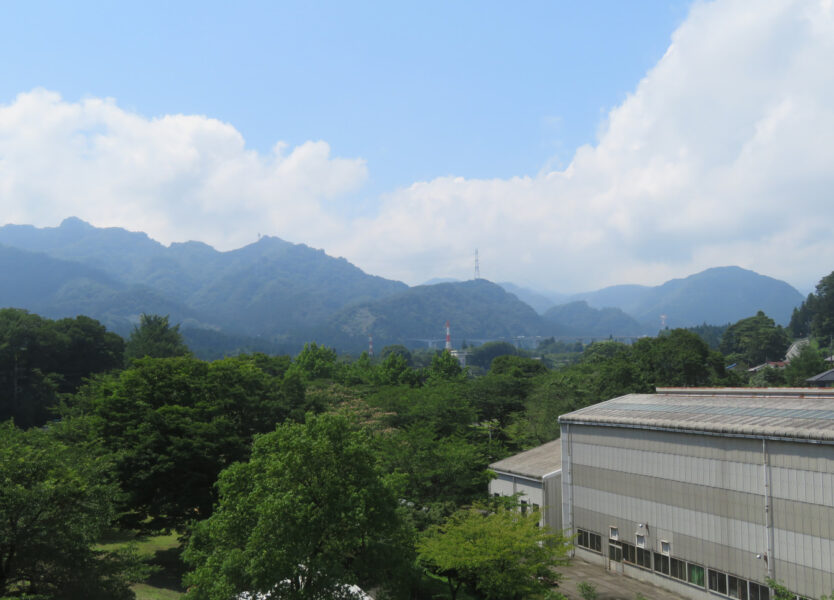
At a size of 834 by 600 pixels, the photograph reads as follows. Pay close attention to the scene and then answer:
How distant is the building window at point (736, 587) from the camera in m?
22.1

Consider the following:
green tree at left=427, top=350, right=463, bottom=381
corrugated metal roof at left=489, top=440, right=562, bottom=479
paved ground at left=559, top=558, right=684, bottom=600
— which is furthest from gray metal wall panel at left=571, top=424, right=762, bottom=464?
green tree at left=427, top=350, right=463, bottom=381

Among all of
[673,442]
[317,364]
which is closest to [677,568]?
[673,442]

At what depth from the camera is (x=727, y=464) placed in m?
23.0

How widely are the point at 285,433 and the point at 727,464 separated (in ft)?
55.2

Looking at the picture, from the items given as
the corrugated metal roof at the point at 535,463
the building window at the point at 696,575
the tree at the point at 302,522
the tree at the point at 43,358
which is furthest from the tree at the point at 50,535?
the tree at the point at 43,358

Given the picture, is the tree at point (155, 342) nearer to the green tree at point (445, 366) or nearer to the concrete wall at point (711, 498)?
the green tree at point (445, 366)

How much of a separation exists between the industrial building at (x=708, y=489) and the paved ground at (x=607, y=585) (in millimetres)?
444

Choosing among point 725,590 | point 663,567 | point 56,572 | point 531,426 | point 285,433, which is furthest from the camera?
point 531,426

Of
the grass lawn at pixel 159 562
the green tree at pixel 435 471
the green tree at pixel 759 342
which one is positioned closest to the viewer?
the grass lawn at pixel 159 562

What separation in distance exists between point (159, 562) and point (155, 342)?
2270 inches

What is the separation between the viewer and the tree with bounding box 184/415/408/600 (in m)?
14.9

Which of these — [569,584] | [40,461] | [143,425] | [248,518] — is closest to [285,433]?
[248,518]

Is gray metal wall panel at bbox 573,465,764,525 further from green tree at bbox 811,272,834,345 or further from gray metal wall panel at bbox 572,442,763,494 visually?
green tree at bbox 811,272,834,345

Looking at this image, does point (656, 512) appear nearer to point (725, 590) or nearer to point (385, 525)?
point (725, 590)
